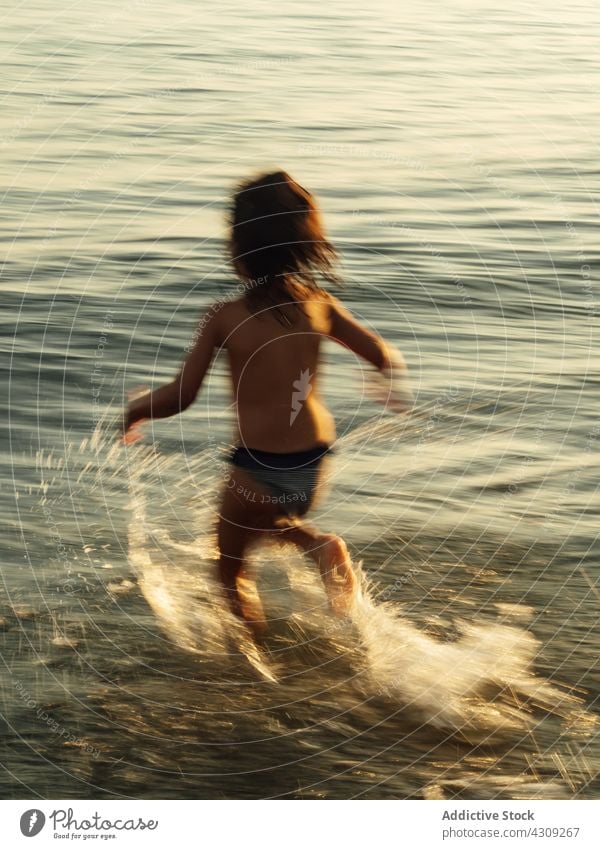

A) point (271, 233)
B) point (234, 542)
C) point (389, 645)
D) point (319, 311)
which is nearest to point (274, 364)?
point (319, 311)

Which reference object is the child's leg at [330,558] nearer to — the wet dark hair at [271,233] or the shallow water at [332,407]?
the shallow water at [332,407]

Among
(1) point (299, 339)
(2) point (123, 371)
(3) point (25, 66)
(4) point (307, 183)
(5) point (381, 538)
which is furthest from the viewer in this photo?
(3) point (25, 66)

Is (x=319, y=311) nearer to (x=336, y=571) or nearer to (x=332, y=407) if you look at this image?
(x=336, y=571)

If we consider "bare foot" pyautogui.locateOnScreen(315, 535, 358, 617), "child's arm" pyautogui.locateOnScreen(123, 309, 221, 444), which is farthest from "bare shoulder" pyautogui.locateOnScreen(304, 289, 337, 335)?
"bare foot" pyautogui.locateOnScreen(315, 535, 358, 617)

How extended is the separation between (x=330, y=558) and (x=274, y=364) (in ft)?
2.11

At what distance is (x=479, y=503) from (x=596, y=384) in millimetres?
1535

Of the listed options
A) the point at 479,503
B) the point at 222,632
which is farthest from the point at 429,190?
the point at 222,632

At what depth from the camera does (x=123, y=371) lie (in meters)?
6.59

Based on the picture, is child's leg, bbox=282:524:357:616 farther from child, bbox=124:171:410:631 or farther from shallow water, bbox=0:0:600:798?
shallow water, bbox=0:0:600:798

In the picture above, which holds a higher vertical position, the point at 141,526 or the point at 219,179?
the point at 219,179

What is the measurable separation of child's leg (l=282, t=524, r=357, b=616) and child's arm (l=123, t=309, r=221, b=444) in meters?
0.60

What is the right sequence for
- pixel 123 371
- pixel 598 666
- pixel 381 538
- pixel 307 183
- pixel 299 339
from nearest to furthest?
pixel 299 339
pixel 598 666
pixel 381 538
pixel 123 371
pixel 307 183

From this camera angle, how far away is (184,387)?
3.83m

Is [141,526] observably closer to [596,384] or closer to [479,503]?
[479,503]
